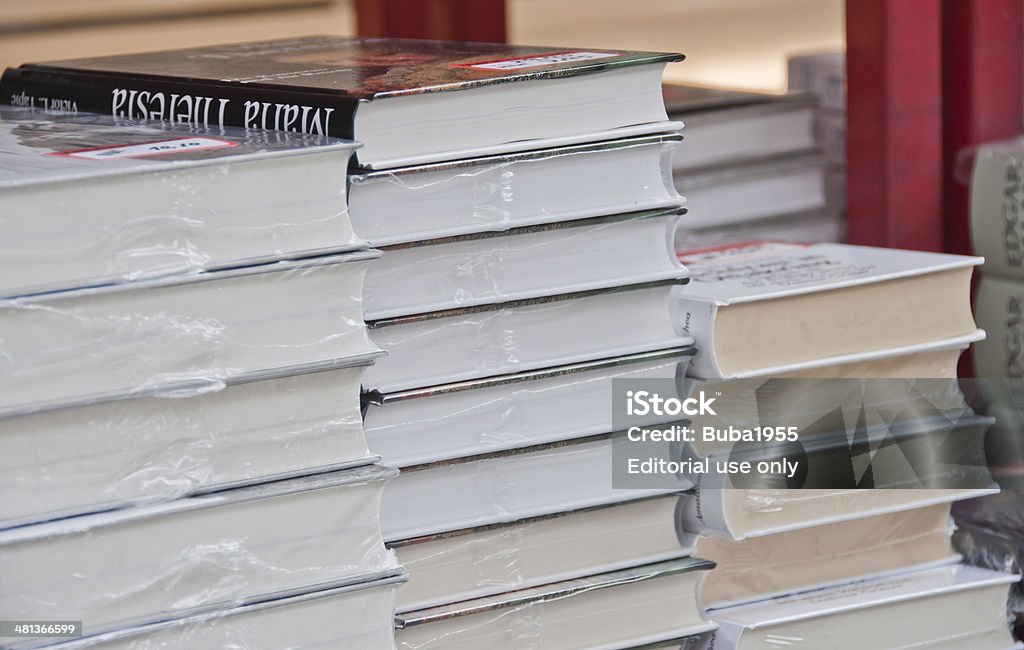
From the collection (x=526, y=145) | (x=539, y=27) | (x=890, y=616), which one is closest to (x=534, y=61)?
(x=526, y=145)

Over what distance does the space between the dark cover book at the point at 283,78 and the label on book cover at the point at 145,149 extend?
0.06 m

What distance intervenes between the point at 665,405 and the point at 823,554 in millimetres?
182

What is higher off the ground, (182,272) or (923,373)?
(182,272)

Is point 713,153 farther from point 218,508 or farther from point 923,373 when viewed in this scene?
point 218,508

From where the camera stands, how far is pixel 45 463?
2.46ft

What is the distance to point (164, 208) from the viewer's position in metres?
0.76

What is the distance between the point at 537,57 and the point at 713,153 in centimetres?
58

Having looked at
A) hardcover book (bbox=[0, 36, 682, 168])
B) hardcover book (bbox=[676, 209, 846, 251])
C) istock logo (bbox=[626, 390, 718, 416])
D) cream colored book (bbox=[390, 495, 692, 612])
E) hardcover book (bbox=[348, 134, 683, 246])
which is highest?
hardcover book (bbox=[0, 36, 682, 168])

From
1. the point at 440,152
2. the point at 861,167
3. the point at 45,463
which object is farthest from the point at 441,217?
the point at 861,167

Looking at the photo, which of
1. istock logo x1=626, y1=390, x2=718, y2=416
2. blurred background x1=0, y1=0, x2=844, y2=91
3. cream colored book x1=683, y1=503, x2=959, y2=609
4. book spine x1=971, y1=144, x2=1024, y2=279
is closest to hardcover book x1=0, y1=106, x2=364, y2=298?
istock logo x1=626, y1=390, x2=718, y2=416

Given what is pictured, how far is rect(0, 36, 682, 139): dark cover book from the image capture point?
849 millimetres

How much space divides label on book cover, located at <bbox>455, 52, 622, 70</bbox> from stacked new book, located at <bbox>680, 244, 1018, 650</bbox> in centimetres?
18

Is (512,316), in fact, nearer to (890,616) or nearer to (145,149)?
(145,149)

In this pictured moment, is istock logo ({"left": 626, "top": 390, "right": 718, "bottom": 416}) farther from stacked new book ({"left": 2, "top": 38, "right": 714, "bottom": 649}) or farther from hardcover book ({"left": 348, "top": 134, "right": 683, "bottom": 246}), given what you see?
hardcover book ({"left": 348, "top": 134, "right": 683, "bottom": 246})
